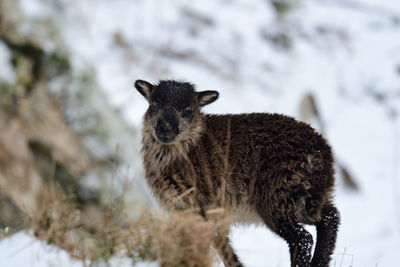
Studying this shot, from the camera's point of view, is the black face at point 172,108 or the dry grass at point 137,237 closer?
the dry grass at point 137,237

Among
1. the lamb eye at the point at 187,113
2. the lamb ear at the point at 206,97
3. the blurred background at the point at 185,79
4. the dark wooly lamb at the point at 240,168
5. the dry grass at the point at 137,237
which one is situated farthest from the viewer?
the blurred background at the point at 185,79

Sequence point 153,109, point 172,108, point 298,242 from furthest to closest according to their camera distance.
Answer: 1. point 153,109
2. point 172,108
3. point 298,242

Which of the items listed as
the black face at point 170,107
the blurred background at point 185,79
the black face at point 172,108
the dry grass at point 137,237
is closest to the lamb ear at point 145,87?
the black face at point 172,108

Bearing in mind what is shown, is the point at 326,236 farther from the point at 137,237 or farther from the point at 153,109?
the point at 153,109

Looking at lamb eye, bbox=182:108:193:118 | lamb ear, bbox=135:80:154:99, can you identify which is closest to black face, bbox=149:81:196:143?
lamb eye, bbox=182:108:193:118

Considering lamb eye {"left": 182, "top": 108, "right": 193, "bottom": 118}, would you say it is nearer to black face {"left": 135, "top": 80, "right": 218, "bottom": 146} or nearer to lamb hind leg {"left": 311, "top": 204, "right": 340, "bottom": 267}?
black face {"left": 135, "top": 80, "right": 218, "bottom": 146}

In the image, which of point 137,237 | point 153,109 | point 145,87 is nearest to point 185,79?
point 145,87

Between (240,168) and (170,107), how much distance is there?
98 cm

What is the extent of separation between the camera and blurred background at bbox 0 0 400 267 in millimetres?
8031

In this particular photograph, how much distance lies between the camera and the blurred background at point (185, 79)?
803cm

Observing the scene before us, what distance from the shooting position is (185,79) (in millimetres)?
8156

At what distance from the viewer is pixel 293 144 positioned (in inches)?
179

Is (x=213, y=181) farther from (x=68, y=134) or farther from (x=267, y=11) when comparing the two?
(x=267, y=11)

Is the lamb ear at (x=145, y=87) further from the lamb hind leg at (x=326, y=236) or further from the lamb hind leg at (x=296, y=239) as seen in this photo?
the lamb hind leg at (x=326, y=236)
